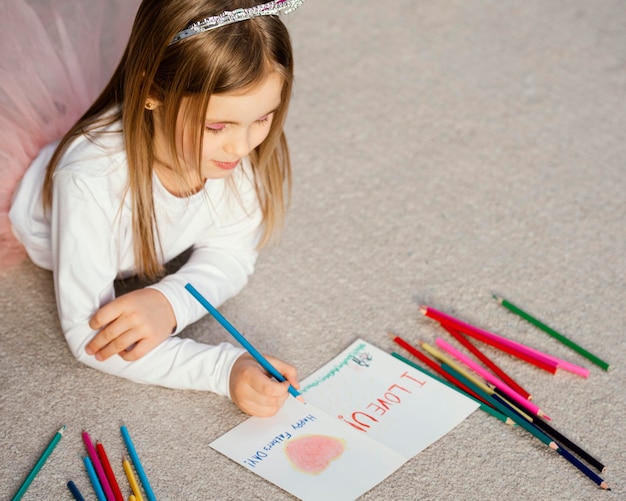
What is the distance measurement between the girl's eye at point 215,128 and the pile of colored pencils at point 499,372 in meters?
0.36

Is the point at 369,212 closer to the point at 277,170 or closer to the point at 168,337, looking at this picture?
the point at 277,170

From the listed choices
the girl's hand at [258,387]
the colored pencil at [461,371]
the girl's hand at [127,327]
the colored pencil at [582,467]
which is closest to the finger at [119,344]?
the girl's hand at [127,327]

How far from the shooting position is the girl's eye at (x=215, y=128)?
0.94 m

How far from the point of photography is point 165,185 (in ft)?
3.49

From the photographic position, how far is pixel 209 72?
2.99 feet

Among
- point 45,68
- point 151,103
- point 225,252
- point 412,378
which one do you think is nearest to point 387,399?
point 412,378

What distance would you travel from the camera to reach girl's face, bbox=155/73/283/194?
0.93 meters

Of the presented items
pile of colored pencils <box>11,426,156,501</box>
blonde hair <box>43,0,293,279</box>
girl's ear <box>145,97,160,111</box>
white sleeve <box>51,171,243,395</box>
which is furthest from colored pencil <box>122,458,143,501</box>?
girl's ear <box>145,97,160,111</box>

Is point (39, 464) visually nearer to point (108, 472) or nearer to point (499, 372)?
point (108, 472)

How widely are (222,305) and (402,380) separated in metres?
0.26

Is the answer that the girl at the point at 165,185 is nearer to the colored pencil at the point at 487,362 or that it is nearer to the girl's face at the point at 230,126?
the girl's face at the point at 230,126

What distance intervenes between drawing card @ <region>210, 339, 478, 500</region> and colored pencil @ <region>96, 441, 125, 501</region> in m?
0.11

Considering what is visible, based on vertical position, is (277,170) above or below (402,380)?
above

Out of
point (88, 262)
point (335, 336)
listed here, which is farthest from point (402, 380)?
point (88, 262)
